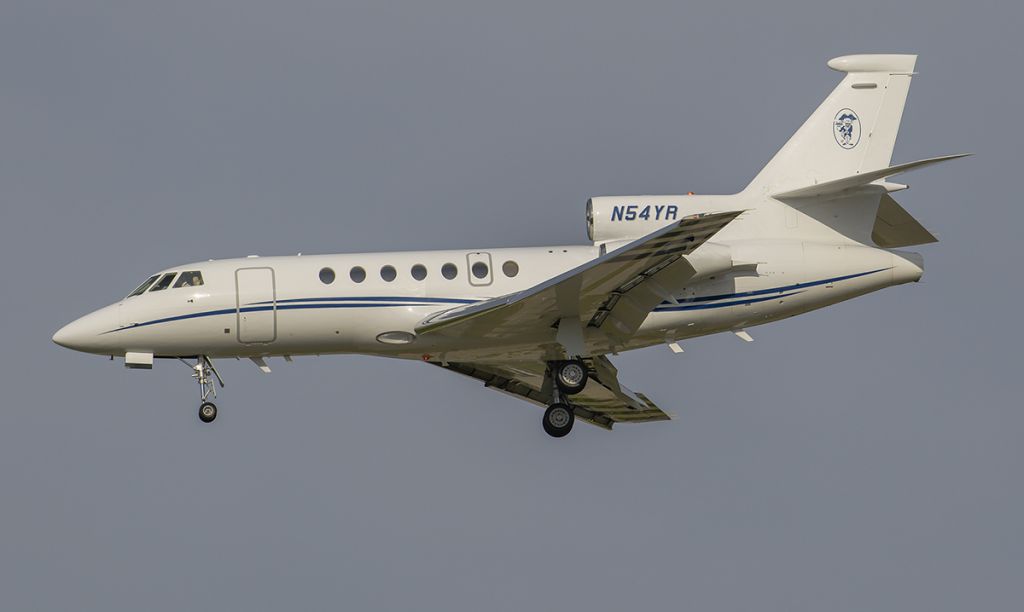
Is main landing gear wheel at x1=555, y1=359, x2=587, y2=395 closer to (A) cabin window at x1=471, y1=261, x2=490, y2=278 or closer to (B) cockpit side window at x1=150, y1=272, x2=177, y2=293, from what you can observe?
(A) cabin window at x1=471, y1=261, x2=490, y2=278

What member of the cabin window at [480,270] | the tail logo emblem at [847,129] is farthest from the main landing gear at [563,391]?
the tail logo emblem at [847,129]

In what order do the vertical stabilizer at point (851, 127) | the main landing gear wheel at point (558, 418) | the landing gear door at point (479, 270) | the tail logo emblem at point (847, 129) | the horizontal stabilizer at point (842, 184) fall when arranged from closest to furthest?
1. the horizontal stabilizer at point (842, 184)
2. the landing gear door at point (479, 270)
3. the main landing gear wheel at point (558, 418)
4. the vertical stabilizer at point (851, 127)
5. the tail logo emblem at point (847, 129)

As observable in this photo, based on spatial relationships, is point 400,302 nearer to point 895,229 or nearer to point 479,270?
point 479,270

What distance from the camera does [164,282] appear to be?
26.7 metres

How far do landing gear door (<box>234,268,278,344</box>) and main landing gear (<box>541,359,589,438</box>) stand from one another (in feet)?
16.7

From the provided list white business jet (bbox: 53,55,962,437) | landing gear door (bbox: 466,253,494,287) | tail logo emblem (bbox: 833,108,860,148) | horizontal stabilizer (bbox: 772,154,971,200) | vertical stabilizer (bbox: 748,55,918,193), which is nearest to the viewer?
horizontal stabilizer (bbox: 772,154,971,200)

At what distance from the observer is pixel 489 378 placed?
2994 centimetres

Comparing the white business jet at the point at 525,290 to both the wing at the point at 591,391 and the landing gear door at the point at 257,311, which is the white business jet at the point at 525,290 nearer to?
the landing gear door at the point at 257,311

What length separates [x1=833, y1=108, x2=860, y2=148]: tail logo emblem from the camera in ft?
91.9

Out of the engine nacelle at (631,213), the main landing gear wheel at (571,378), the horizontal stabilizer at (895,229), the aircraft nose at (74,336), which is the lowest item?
the aircraft nose at (74,336)

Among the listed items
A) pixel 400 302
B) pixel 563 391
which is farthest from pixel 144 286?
pixel 563 391

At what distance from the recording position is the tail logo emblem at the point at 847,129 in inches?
1102

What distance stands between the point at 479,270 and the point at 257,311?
3951 millimetres

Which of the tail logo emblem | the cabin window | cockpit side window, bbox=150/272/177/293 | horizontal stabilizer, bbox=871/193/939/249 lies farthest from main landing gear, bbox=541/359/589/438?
cockpit side window, bbox=150/272/177/293
